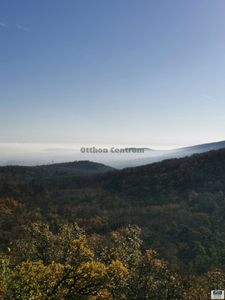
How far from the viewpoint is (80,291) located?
9344mm

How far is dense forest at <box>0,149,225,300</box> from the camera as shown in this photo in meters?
9.46

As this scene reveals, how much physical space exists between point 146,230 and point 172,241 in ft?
20.6

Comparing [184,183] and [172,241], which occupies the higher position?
[184,183]

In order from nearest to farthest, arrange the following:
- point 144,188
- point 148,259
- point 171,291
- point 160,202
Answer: point 171,291 < point 148,259 < point 160,202 < point 144,188

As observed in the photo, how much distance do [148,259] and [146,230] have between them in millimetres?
25749

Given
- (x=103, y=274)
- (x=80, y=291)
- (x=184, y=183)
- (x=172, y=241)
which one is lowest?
(x=172, y=241)

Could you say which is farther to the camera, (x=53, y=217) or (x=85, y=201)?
(x=85, y=201)

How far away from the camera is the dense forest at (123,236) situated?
372 inches

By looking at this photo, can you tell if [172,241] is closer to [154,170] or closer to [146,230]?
[146,230]

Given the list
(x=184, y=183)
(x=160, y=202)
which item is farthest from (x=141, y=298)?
(x=184, y=183)

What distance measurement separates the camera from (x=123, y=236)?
18391 mm

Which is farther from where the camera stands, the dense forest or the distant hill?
the distant hill

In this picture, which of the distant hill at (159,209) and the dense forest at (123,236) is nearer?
the dense forest at (123,236)

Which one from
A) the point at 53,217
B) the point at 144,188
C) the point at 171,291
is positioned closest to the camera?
the point at 171,291
